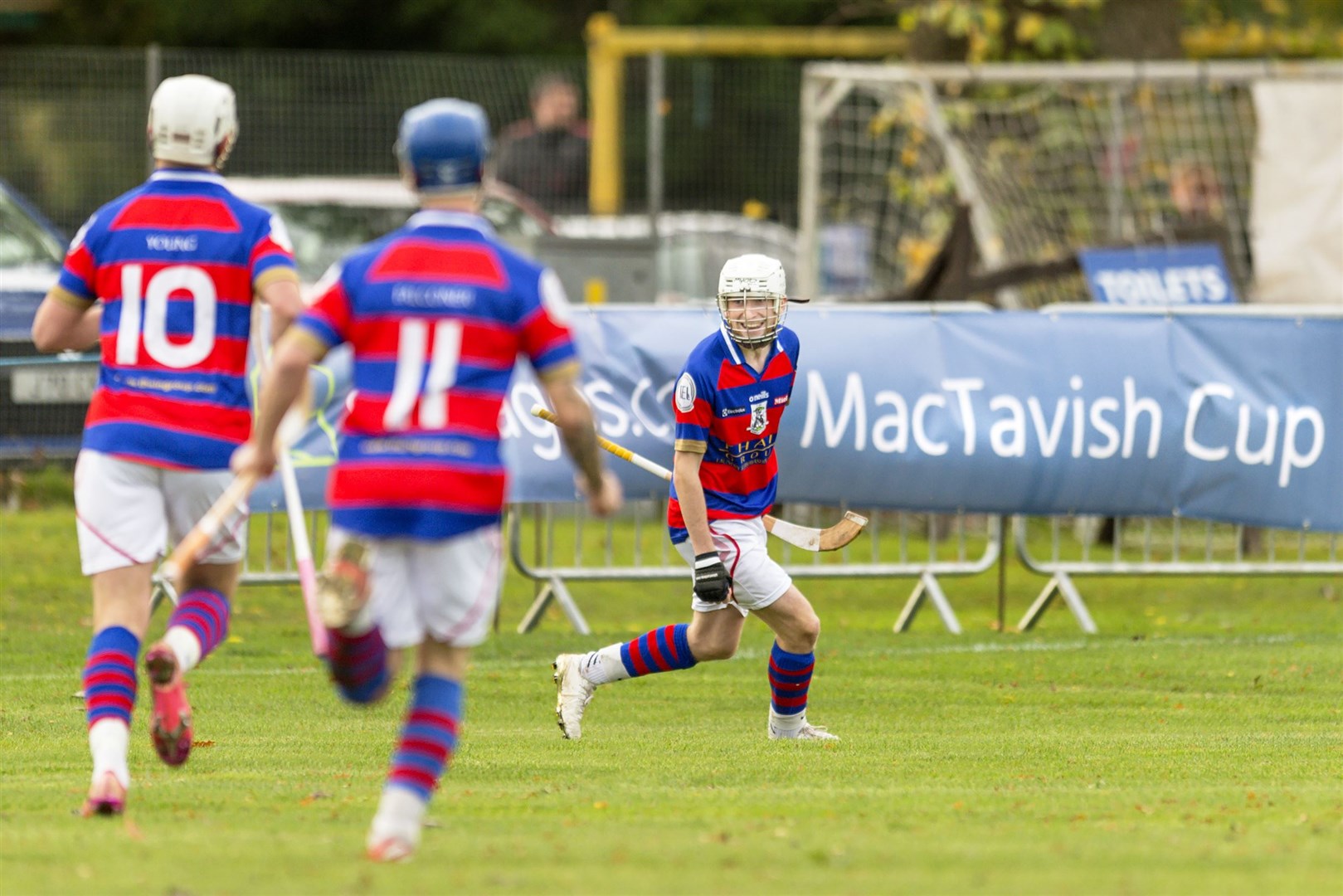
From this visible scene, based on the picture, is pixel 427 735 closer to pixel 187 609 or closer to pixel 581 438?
pixel 581 438

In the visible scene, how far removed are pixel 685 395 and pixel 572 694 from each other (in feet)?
4.10

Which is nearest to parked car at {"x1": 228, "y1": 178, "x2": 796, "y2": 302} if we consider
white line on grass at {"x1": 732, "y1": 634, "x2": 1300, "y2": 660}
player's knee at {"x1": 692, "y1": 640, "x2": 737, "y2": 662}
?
white line on grass at {"x1": 732, "y1": 634, "x2": 1300, "y2": 660}

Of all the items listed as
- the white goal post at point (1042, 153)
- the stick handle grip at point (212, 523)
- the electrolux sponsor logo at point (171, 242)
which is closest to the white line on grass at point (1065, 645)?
the electrolux sponsor logo at point (171, 242)

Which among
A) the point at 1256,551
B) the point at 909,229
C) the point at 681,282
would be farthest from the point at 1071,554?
the point at 909,229

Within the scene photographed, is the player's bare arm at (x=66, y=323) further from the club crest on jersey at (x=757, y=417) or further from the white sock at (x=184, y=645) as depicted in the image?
the club crest on jersey at (x=757, y=417)

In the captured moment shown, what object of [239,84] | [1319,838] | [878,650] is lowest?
[878,650]

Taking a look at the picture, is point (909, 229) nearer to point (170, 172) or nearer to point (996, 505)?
point (996, 505)

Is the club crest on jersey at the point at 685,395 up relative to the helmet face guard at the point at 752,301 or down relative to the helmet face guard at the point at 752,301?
down

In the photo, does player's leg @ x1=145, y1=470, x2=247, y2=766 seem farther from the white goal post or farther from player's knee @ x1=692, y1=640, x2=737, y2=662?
the white goal post

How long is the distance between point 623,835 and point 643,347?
5.94 meters

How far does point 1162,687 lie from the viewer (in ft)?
32.5

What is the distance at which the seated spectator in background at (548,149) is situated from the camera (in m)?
17.7

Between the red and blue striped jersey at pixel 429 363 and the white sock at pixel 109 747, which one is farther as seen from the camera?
the white sock at pixel 109 747

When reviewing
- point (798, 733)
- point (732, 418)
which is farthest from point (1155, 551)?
point (732, 418)
